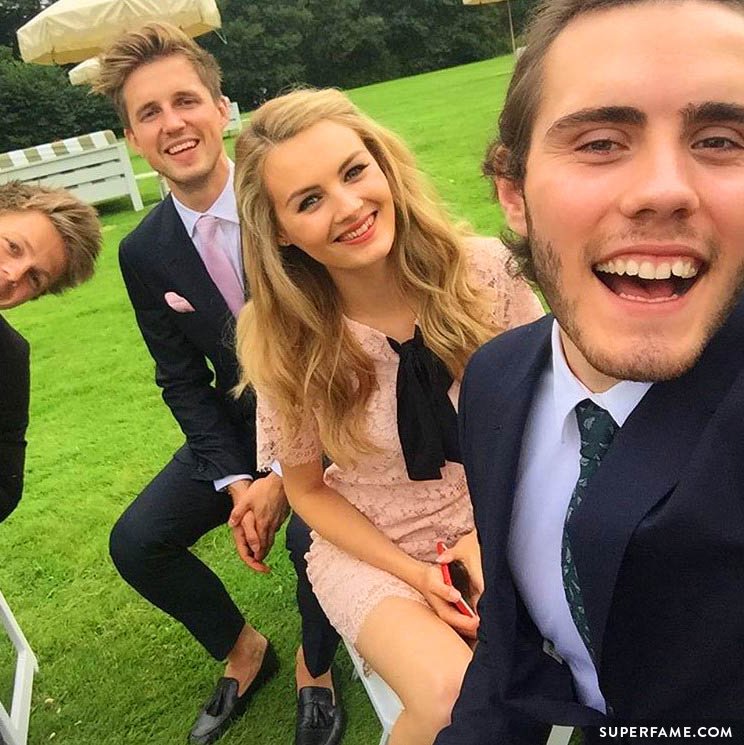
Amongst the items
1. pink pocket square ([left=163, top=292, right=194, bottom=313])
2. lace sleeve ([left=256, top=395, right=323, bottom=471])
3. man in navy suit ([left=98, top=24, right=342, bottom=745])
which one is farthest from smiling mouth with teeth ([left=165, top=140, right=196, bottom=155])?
lace sleeve ([left=256, top=395, right=323, bottom=471])

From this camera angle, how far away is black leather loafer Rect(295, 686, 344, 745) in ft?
8.54

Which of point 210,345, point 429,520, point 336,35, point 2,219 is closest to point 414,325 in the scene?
point 429,520

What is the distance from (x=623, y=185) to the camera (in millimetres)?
1063

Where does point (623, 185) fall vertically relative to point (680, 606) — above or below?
above

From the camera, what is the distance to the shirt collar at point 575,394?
1223 mm

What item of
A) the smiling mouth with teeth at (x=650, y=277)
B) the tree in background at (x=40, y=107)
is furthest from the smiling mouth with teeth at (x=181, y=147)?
the tree in background at (x=40, y=107)

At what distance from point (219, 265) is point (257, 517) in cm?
91

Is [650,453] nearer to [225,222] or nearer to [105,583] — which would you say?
[225,222]

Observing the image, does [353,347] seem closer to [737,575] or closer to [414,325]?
[414,325]

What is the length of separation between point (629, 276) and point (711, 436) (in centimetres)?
24

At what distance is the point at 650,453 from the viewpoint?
1093 millimetres

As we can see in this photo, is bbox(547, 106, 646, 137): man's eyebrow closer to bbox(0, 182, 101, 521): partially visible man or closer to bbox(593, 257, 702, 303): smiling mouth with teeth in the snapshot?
bbox(593, 257, 702, 303): smiling mouth with teeth

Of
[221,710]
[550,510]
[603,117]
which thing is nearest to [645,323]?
[603,117]

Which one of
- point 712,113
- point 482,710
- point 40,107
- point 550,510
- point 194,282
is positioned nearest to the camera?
point 712,113
